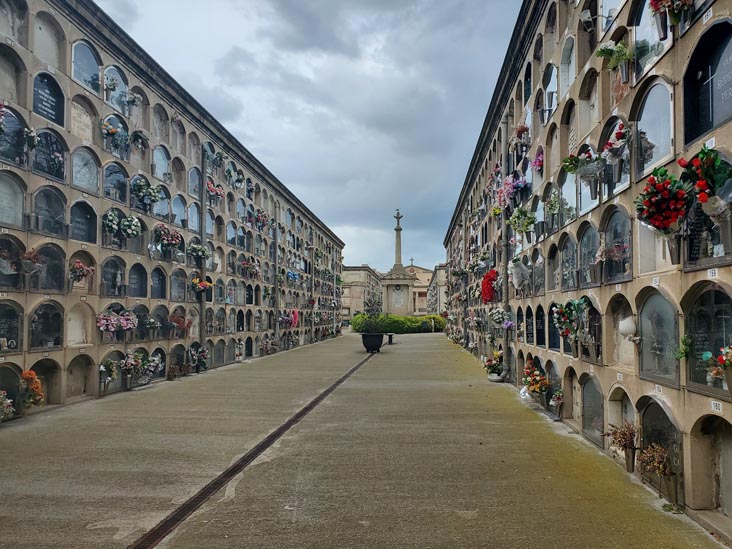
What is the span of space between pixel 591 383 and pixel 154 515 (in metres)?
5.16

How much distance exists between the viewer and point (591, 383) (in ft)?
22.4

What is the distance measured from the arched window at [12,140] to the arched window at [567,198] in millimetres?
8296

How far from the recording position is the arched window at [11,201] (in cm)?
824

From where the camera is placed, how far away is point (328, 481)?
5371 mm

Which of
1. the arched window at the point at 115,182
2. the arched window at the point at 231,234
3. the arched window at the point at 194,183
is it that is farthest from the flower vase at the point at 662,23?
the arched window at the point at 231,234

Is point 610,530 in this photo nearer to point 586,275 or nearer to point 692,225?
point 692,225

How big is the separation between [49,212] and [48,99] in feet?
6.38

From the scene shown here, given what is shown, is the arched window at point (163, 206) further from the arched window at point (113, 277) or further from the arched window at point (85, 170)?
the arched window at point (85, 170)

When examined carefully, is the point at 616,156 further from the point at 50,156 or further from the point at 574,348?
the point at 50,156

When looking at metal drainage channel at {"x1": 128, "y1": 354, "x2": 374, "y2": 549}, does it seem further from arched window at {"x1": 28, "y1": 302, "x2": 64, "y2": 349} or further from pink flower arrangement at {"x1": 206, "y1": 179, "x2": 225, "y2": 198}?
pink flower arrangement at {"x1": 206, "y1": 179, "x2": 225, "y2": 198}

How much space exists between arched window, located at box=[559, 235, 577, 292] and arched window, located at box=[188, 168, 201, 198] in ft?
35.1

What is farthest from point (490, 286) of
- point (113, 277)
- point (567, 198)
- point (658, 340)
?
point (658, 340)

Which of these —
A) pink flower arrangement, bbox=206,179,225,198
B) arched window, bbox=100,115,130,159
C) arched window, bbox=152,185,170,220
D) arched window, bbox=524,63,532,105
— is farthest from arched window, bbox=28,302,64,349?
arched window, bbox=524,63,532,105

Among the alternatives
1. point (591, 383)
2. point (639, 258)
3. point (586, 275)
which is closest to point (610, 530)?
point (639, 258)
